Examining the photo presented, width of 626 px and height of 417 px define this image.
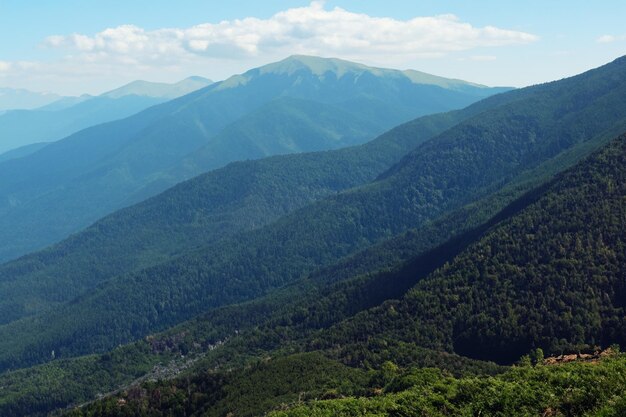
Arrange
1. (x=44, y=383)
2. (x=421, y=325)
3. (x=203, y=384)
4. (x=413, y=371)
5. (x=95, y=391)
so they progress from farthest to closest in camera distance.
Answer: (x=44, y=383)
(x=95, y=391)
(x=421, y=325)
(x=203, y=384)
(x=413, y=371)

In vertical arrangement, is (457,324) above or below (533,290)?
below

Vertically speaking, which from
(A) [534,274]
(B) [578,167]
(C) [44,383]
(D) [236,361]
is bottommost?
(C) [44,383]

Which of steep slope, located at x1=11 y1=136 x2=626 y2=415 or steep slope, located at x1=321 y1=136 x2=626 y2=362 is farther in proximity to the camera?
steep slope, located at x1=321 y1=136 x2=626 y2=362

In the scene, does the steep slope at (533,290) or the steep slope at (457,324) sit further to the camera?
the steep slope at (533,290)

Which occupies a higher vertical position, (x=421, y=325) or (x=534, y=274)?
(x=534, y=274)

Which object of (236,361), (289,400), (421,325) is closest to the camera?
(289,400)

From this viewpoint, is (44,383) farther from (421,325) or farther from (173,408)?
(421,325)

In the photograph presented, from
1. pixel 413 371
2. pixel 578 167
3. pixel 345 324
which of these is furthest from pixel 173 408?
pixel 578 167

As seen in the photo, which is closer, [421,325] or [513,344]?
[513,344]

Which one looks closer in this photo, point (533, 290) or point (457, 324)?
point (533, 290)
